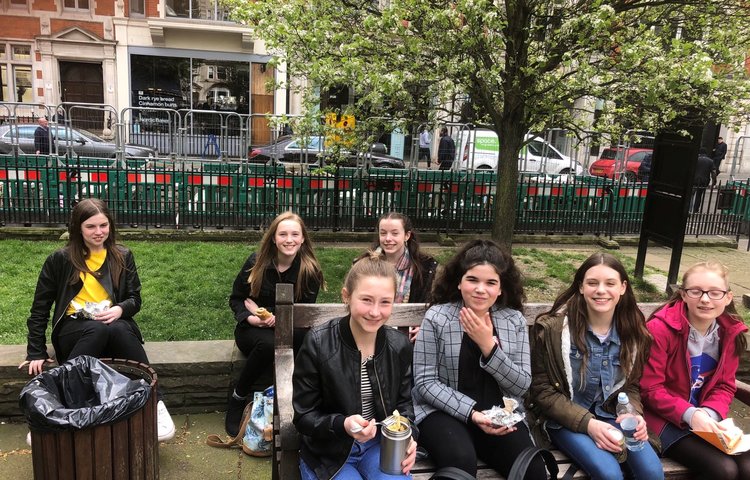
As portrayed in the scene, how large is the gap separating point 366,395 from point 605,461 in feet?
3.81

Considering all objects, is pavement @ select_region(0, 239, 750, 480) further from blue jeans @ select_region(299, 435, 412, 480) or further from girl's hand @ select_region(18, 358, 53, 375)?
blue jeans @ select_region(299, 435, 412, 480)

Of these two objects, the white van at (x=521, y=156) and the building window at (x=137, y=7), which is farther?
the building window at (x=137, y=7)

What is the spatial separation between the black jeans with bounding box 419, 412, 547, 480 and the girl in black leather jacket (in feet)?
0.62

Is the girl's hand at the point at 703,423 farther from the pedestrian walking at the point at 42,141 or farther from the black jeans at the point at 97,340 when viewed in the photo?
the pedestrian walking at the point at 42,141

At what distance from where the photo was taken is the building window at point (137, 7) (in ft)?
84.4

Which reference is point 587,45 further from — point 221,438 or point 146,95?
point 146,95

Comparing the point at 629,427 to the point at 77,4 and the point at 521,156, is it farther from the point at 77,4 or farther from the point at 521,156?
the point at 77,4

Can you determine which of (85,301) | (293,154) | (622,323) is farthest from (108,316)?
(293,154)

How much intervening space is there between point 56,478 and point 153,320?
2875mm

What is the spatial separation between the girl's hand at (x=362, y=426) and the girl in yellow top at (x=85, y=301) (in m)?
1.53

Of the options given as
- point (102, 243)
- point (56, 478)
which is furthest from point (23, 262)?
point (56, 478)

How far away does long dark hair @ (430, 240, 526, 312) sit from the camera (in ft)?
9.85

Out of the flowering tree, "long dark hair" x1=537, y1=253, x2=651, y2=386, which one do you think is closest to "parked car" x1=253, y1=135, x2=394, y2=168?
the flowering tree

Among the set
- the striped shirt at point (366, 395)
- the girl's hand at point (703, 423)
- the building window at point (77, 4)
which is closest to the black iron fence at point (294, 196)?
the girl's hand at point (703, 423)
